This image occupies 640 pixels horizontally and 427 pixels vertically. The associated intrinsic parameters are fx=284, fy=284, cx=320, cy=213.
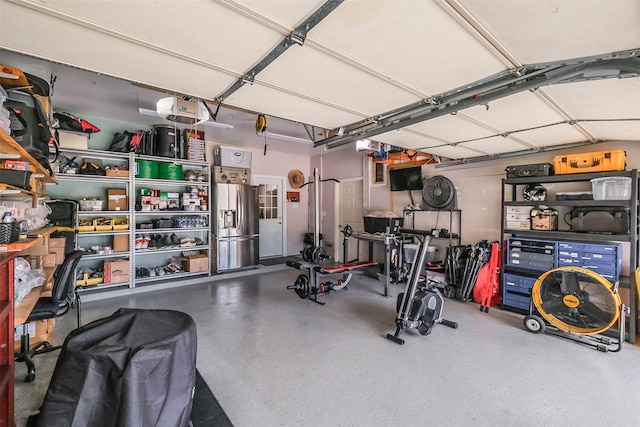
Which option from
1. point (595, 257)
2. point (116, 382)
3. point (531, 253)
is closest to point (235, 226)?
point (116, 382)

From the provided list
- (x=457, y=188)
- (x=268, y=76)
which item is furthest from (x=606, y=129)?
(x=268, y=76)

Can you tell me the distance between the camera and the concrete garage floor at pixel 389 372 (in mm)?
1931

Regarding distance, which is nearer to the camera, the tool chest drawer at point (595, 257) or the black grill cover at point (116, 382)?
the black grill cover at point (116, 382)

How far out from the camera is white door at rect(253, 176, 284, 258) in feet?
24.0

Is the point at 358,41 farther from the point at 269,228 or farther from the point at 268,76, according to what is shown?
the point at 269,228

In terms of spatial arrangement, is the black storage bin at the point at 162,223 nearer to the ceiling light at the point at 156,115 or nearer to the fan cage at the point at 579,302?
the ceiling light at the point at 156,115

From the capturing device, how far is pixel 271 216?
7465 mm

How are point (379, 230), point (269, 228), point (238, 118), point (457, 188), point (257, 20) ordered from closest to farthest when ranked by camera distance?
point (257, 20), point (238, 118), point (457, 188), point (379, 230), point (269, 228)

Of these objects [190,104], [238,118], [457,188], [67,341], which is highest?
[238,118]

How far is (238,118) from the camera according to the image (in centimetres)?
465

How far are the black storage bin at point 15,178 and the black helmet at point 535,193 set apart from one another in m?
5.29

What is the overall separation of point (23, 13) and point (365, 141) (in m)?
3.13

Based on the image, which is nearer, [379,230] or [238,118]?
[238,118]

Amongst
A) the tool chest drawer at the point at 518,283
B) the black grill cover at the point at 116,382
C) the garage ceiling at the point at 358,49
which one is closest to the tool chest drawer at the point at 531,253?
the tool chest drawer at the point at 518,283
